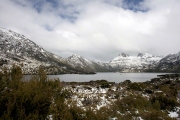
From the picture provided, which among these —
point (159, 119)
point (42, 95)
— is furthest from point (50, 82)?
point (159, 119)

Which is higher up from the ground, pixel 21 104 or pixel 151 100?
pixel 21 104

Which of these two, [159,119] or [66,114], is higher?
[66,114]

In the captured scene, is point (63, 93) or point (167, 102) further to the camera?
point (167, 102)

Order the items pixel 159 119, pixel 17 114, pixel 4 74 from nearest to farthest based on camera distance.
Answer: pixel 17 114 → pixel 4 74 → pixel 159 119

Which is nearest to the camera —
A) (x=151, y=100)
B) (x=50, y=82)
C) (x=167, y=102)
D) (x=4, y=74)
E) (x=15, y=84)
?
(x=15, y=84)

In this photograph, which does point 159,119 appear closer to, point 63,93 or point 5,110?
point 63,93

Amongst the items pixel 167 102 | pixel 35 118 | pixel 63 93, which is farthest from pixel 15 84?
pixel 167 102

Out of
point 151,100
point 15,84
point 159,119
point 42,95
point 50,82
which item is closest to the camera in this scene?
point 42,95

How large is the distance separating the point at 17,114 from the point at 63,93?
160 inches

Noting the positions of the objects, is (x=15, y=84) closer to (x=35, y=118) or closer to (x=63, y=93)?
(x=35, y=118)

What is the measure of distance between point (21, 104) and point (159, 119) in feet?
23.2

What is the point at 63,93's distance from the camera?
898 centimetres

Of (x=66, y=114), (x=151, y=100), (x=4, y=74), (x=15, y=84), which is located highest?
(x=4, y=74)

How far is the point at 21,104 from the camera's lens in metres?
5.16
